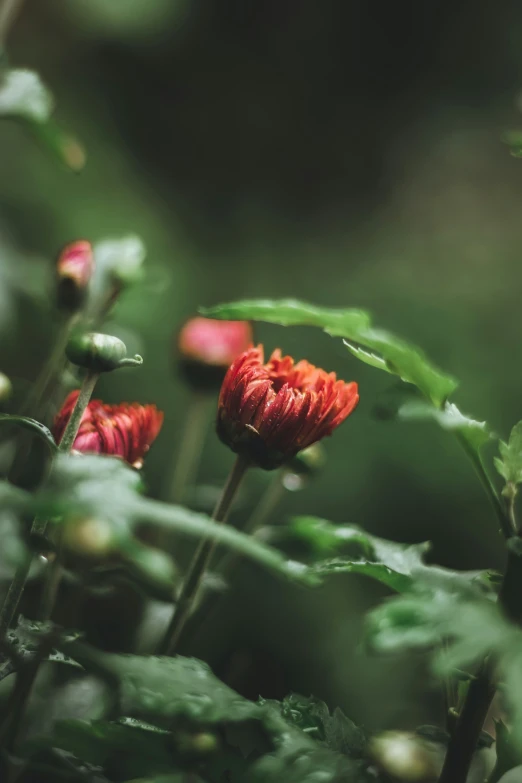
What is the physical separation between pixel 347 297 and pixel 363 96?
1.87 ft

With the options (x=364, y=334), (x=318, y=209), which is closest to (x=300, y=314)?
(x=364, y=334)

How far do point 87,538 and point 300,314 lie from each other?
18 centimetres

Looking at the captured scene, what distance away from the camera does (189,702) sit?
36cm

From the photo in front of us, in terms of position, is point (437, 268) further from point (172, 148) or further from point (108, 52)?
point (108, 52)

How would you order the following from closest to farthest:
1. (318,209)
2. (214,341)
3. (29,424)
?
(29,424)
(214,341)
(318,209)

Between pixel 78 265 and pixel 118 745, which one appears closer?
pixel 118 745

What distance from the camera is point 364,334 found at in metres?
0.42

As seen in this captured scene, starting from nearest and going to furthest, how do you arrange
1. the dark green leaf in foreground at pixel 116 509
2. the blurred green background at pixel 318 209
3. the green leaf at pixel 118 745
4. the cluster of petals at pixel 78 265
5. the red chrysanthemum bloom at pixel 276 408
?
the dark green leaf in foreground at pixel 116 509, the green leaf at pixel 118 745, the red chrysanthemum bloom at pixel 276 408, the cluster of petals at pixel 78 265, the blurred green background at pixel 318 209

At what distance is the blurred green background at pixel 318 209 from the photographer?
46.3 inches

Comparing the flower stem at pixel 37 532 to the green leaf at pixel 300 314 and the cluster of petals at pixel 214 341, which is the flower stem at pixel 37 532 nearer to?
the green leaf at pixel 300 314

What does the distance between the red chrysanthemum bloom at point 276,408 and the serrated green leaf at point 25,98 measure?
208 millimetres

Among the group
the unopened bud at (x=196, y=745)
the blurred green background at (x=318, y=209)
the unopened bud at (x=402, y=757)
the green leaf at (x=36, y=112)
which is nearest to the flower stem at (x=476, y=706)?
the unopened bud at (x=402, y=757)

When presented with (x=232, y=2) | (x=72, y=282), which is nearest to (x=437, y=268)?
(x=232, y=2)

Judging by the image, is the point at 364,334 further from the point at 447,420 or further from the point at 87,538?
the point at 87,538
